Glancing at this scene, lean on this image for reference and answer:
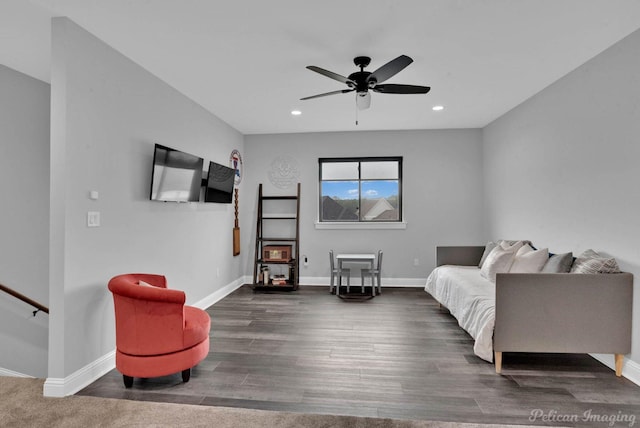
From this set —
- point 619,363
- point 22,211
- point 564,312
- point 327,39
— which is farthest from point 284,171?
point 619,363

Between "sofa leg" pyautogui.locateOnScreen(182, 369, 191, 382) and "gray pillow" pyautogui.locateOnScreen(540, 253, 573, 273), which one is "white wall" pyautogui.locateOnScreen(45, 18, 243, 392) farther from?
"gray pillow" pyautogui.locateOnScreen(540, 253, 573, 273)

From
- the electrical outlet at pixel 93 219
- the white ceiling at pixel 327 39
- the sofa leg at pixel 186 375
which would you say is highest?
the white ceiling at pixel 327 39

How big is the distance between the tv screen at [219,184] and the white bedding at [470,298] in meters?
3.15

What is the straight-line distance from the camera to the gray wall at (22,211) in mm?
3092

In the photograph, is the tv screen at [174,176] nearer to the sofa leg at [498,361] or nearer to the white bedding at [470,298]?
the white bedding at [470,298]

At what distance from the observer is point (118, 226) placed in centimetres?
283

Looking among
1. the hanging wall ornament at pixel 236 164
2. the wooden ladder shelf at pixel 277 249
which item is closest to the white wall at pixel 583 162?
the wooden ladder shelf at pixel 277 249

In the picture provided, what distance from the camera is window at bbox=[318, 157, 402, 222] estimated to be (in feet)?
18.9

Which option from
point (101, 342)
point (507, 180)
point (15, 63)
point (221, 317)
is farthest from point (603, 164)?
point (15, 63)

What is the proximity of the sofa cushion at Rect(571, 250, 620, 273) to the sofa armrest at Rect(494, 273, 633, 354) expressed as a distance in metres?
0.08

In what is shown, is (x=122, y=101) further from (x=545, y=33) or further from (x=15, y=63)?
(x=545, y=33)

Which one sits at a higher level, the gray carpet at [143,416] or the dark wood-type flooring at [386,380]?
the dark wood-type flooring at [386,380]

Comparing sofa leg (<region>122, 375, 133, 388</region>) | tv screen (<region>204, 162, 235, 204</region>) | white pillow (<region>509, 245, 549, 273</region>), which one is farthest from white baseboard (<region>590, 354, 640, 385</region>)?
tv screen (<region>204, 162, 235, 204</region>)

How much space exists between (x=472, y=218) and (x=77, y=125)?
5366 millimetres
